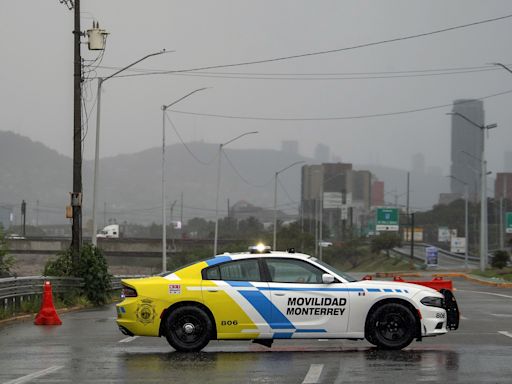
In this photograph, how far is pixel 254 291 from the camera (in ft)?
49.0

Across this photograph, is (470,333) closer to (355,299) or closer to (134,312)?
(355,299)

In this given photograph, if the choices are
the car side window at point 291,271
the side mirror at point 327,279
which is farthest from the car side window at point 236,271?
the side mirror at point 327,279

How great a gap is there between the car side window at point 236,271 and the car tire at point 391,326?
5.96ft

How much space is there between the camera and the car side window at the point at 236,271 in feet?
49.6

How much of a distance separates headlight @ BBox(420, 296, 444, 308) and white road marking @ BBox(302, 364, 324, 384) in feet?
8.17

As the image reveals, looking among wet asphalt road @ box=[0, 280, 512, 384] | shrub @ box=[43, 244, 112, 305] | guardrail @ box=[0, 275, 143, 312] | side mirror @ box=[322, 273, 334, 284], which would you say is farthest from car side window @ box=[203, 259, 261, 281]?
shrub @ box=[43, 244, 112, 305]

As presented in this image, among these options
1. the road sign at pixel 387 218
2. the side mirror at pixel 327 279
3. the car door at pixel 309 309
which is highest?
the road sign at pixel 387 218

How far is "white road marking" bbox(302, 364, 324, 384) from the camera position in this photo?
11.6 m

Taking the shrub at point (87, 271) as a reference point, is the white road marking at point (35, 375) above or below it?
below

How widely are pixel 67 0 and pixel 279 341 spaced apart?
59.5 ft

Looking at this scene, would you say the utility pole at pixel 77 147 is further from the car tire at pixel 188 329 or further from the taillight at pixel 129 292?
the car tire at pixel 188 329

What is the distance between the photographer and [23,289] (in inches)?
946

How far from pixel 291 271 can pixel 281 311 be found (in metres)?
0.66

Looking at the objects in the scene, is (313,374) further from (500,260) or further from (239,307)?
(500,260)
